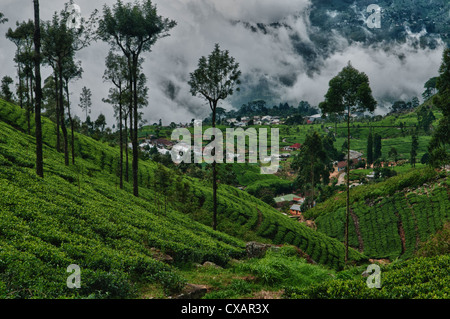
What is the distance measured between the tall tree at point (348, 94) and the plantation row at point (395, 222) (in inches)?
872

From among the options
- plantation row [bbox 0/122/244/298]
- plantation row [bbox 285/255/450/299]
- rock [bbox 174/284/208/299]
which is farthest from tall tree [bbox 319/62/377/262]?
rock [bbox 174/284/208/299]

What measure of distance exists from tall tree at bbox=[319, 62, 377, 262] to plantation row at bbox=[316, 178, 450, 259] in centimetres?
2214

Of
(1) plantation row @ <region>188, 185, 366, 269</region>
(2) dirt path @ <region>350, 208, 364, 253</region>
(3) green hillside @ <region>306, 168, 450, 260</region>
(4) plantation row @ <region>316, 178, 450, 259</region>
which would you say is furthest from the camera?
(2) dirt path @ <region>350, 208, 364, 253</region>

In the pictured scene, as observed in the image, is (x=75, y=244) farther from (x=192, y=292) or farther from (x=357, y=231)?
(x=357, y=231)

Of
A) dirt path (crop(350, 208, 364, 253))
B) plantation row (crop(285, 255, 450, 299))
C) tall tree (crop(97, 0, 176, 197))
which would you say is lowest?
dirt path (crop(350, 208, 364, 253))

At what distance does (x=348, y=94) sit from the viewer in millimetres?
24609

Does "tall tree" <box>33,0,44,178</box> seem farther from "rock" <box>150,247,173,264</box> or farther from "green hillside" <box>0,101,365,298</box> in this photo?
"rock" <box>150,247,173,264</box>

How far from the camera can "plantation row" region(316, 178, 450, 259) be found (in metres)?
39.9

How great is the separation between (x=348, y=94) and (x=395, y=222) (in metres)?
31.4

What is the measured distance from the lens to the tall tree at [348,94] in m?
23.7
